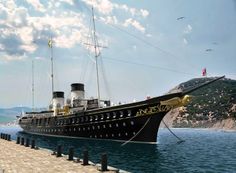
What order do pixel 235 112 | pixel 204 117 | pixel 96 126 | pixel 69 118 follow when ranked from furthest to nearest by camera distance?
pixel 204 117 < pixel 235 112 < pixel 69 118 < pixel 96 126

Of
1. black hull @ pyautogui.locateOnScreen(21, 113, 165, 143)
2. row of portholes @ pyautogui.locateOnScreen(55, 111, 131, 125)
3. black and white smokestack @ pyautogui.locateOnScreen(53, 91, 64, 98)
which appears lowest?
black hull @ pyautogui.locateOnScreen(21, 113, 165, 143)

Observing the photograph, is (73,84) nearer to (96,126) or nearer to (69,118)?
(69,118)

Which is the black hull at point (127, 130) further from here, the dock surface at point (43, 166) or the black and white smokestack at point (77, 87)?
the dock surface at point (43, 166)

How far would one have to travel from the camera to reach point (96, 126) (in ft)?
161

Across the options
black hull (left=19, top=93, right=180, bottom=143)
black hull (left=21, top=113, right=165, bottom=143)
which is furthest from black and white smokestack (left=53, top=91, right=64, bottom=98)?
black hull (left=21, top=113, right=165, bottom=143)

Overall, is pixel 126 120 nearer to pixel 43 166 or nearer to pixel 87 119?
pixel 87 119

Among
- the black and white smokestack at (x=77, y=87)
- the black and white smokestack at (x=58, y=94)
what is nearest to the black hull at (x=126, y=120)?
the black and white smokestack at (x=77, y=87)

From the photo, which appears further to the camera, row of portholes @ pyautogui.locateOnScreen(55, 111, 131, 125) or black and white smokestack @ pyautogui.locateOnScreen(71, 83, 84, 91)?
black and white smokestack @ pyautogui.locateOnScreen(71, 83, 84, 91)

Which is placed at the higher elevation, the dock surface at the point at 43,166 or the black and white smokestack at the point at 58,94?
the black and white smokestack at the point at 58,94

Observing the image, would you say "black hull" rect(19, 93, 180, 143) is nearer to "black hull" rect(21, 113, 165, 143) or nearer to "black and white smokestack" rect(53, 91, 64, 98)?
"black hull" rect(21, 113, 165, 143)

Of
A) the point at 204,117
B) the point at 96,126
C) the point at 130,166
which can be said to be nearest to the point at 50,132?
the point at 96,126

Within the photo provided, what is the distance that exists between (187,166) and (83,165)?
32.1 feet

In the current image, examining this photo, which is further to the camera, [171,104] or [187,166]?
[171,104]

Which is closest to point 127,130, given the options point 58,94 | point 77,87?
point 77,87
